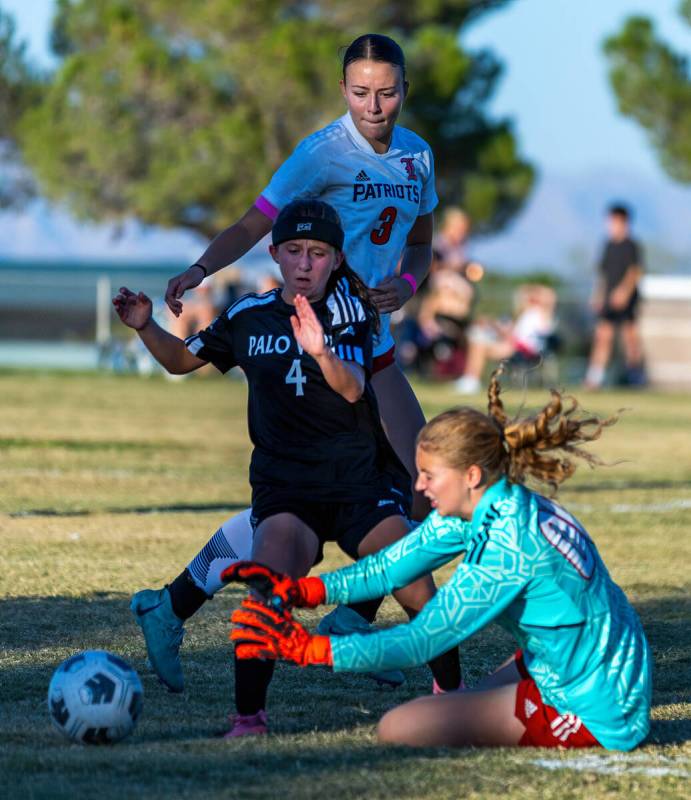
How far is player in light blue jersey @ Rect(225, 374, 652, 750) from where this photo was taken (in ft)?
13.8

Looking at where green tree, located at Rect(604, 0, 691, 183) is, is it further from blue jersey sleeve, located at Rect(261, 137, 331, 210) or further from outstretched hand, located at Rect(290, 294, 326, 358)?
outstretched hand, located at Rect(290, 294, 326, 358)

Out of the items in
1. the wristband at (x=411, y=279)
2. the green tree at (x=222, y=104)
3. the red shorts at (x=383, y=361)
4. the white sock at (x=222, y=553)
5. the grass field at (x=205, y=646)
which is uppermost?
the green tree at (x=222, y=104)

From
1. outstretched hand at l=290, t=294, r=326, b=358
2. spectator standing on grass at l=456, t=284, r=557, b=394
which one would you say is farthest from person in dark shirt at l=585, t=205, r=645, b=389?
outstretched hand at l=290, t=294, r=326, b=358

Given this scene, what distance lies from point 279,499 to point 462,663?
126 cm

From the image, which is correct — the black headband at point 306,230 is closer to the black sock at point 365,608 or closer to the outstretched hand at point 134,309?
the outstretched hand at point 134,309

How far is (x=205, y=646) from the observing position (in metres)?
5.80

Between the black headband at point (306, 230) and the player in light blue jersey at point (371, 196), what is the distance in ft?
2.04

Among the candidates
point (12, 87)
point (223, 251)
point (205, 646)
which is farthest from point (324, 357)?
point (12, 87)

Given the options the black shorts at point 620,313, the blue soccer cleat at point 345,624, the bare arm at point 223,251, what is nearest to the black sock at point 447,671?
the blue soccer cleat at point 345,624

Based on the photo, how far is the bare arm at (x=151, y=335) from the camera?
16.7ft

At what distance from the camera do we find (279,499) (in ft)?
15.8

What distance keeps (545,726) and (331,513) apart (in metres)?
0.92

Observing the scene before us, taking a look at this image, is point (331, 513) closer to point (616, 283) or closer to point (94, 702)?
point (94, 702)

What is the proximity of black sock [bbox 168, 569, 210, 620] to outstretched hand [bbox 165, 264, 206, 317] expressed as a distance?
35.4 inches
